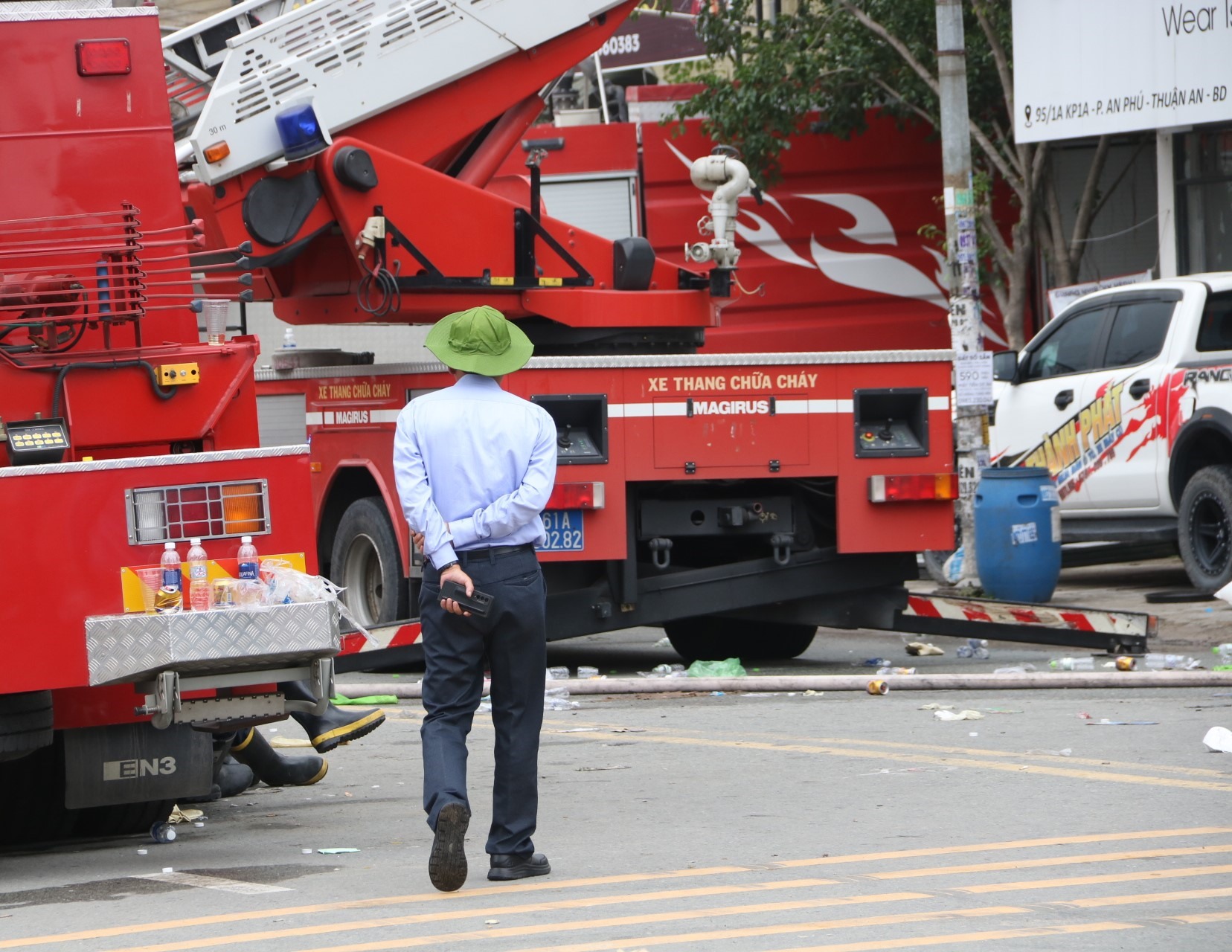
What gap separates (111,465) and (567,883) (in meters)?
1.98

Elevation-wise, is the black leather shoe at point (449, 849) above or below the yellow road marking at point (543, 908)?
above

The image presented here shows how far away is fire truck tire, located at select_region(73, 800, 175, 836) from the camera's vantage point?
24.7 ft

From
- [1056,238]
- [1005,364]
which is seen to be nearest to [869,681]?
[1005,364]

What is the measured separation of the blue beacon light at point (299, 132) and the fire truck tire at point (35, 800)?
173 inches

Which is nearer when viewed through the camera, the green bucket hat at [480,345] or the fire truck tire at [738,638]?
the green bucket hat at [480,345]

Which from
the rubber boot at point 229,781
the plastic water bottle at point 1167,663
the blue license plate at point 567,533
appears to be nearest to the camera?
the rubber boot at point 229,781

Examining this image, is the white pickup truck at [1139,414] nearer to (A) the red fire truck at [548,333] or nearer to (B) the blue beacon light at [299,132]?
(A) the red fire truck at [548,333]

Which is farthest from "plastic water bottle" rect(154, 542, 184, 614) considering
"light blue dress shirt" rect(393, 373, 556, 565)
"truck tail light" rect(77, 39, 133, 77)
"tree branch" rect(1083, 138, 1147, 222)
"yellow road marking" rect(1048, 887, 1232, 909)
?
"tree branch" rect(1083, 138, 1147, 222)

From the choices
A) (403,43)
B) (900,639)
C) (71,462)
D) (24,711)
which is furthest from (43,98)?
(900,639)

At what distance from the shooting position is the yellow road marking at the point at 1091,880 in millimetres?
6004

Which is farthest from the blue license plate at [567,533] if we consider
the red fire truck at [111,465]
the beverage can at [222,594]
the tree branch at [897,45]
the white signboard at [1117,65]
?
the tree branch at [897,45]

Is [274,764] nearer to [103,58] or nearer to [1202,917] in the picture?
[103,58]

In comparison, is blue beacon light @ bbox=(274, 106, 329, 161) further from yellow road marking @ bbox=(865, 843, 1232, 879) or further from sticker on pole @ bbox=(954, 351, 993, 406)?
yellow road marking @ bbox=(865, 843, 1232, 879)

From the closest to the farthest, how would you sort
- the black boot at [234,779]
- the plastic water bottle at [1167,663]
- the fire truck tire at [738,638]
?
1. the black boot at [234,779]
2. the plastic water bottle at [1167,663]
3. the fire truck tire at [738,638]
